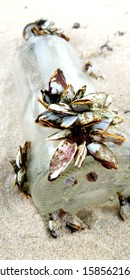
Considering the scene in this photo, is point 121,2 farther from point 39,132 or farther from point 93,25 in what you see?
point 39,132

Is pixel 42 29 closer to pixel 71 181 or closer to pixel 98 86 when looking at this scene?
pixel 98 86

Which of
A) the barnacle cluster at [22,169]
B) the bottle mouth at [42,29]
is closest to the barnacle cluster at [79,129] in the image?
the barnacle cluster at [22,169]

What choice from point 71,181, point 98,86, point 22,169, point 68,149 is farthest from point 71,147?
point 98,86

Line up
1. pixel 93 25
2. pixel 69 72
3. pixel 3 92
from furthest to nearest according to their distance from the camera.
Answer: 1. pixel 93 25
2. pixel 3 92
3. pixel 69 72

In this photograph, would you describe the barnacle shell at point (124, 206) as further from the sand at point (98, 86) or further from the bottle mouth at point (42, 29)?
the bottle mouth at point (42, 29)

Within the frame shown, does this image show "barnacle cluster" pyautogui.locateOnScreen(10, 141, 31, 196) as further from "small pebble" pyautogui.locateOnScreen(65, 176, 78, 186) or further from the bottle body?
"small pebble" pyautogui.locateOnScreen(65, 176, 78, 186)
